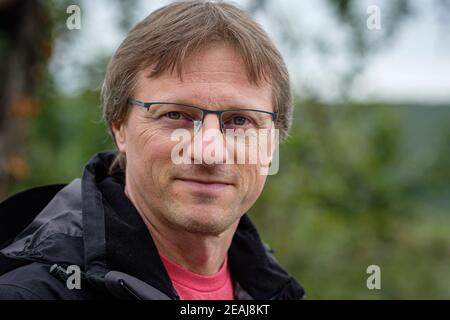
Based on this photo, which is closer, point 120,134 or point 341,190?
point 120,134

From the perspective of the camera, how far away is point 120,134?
2.46 meters

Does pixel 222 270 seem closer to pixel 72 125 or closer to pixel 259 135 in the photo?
pixel 259 135

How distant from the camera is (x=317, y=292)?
7.14m

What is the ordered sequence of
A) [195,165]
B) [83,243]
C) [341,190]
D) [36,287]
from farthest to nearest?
[341,190] < [195,165] < [83,243] < [36,287]

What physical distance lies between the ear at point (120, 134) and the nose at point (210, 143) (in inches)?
15.9

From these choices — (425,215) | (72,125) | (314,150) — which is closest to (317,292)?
(314,150)

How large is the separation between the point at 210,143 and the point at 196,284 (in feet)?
1.81

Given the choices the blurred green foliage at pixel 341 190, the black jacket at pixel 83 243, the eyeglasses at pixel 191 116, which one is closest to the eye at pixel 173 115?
the eyeglasses at pixel 191 116

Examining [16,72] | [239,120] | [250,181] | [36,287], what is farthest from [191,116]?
[16,72]

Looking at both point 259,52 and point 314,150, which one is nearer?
point 259,52

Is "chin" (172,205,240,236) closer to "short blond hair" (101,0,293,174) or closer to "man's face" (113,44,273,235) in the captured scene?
"man's face" (113,44,273,235)

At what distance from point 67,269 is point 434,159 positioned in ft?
23.1

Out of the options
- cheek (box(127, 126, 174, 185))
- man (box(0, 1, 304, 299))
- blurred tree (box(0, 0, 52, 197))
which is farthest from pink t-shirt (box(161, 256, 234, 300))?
blurred tree (box(0, 0, 52, 197))

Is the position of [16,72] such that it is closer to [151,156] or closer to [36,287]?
[151,156]
